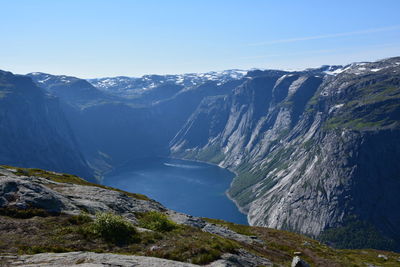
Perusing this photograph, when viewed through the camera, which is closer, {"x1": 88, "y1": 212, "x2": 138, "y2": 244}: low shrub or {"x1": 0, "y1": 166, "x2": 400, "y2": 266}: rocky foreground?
{"x1": 0, "y1": 166, "x2": 400, "y2": 266}: rocky foreground

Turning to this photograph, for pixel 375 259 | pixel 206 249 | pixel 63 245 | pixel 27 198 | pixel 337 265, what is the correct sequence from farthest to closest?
1. pixel 375 259
2. pixel 337 265
3. pixel 27 198
4. pixel 206 249
5. pixel 63 245

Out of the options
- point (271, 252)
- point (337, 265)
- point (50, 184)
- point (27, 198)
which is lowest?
point (337, 265)

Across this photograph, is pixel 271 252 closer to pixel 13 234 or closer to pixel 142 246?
pixel 142 246

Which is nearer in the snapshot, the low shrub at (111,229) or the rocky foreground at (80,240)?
the rocky foreground at (80,240)

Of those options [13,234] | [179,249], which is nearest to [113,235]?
[179,249]

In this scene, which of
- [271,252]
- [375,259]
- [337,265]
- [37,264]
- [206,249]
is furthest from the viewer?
[375,259]

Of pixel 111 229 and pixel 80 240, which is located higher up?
pixel 111 229

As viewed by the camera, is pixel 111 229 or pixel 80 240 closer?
pixel 80 240

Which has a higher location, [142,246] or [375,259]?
[142,246]

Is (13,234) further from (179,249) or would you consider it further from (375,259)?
(375,259)

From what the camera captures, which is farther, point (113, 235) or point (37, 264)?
point (113, 235)
